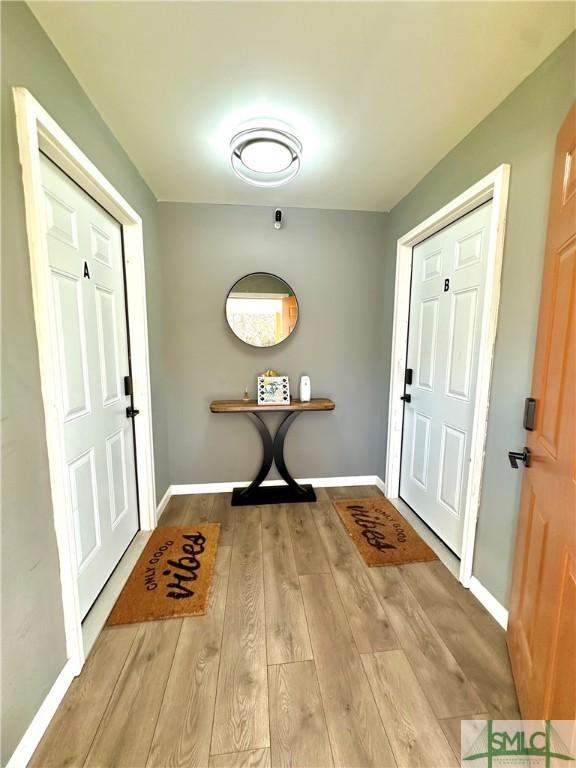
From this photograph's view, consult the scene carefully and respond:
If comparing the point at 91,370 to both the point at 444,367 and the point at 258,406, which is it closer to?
the point at 258,406

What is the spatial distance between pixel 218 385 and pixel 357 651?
1979mm

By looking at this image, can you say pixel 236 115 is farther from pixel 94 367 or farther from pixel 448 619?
pixel 448 619

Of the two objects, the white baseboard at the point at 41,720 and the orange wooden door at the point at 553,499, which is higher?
the orange wooden door at the point at 553,499

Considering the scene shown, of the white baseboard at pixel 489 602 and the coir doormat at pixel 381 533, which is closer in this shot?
the white baseboard at pixel 489 602

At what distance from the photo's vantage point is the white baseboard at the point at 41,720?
0.97 meters

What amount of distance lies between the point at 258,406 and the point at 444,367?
1.36 meters

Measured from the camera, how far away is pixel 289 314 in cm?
265

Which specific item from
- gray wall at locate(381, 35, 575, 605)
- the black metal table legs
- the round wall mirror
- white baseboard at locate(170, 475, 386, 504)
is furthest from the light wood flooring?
the round wall mirror

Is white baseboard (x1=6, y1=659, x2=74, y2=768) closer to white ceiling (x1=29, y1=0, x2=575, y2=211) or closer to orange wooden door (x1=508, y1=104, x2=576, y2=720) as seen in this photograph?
orange wooden door (x1=508, y1=104, x2=576, y2=720)

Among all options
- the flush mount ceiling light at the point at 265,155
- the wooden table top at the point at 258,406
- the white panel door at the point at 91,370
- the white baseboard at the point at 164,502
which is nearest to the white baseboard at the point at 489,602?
the wooden table top at the point at 258,406

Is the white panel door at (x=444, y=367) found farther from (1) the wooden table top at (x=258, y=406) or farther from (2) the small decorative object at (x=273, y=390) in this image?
(2) the small decorative object at (x=273, y=390)

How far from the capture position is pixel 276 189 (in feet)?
7.48

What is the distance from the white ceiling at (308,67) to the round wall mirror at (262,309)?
2.90 ft

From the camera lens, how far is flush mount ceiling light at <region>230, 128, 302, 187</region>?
1.63m
